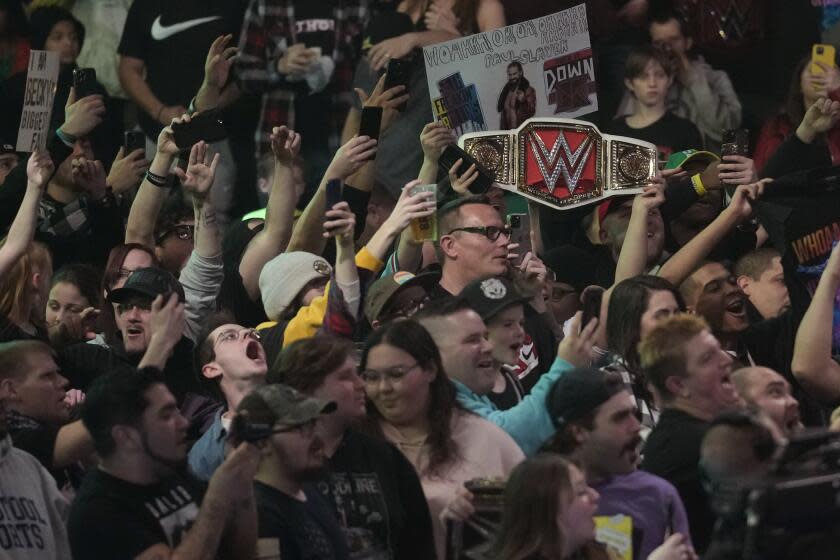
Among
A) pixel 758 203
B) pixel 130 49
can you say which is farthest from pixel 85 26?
pixel 758 203

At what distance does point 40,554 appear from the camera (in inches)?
214

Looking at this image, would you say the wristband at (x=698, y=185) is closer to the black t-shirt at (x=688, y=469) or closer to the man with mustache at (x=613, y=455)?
the black t-shirt at (x=688, y=469)

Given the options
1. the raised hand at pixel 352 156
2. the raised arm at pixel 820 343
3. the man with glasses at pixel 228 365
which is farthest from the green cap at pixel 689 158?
the man with glasses at pixel 228 365

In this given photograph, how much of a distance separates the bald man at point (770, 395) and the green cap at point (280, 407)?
162 cm

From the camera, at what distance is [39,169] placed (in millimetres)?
7211

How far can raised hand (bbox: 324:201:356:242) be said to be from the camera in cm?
659

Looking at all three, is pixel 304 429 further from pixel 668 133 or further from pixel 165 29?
pixel 165 29

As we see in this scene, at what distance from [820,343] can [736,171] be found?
138cm

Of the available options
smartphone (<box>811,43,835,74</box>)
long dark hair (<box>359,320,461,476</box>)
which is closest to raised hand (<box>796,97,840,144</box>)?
smartphone (<box>811,43,835,74</box>)

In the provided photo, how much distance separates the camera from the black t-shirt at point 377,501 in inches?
213

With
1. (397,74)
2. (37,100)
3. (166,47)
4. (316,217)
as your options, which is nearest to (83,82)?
(37,100)

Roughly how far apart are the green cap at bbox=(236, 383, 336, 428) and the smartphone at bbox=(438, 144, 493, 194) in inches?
117

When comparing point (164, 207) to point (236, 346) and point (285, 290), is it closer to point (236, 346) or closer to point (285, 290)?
point (285, 290)

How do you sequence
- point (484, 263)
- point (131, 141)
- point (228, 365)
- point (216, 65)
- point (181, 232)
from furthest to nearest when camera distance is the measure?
point (131, 141) → point (216, 65) → point (181, 232) → point (484, 263) → point (228, 365)
